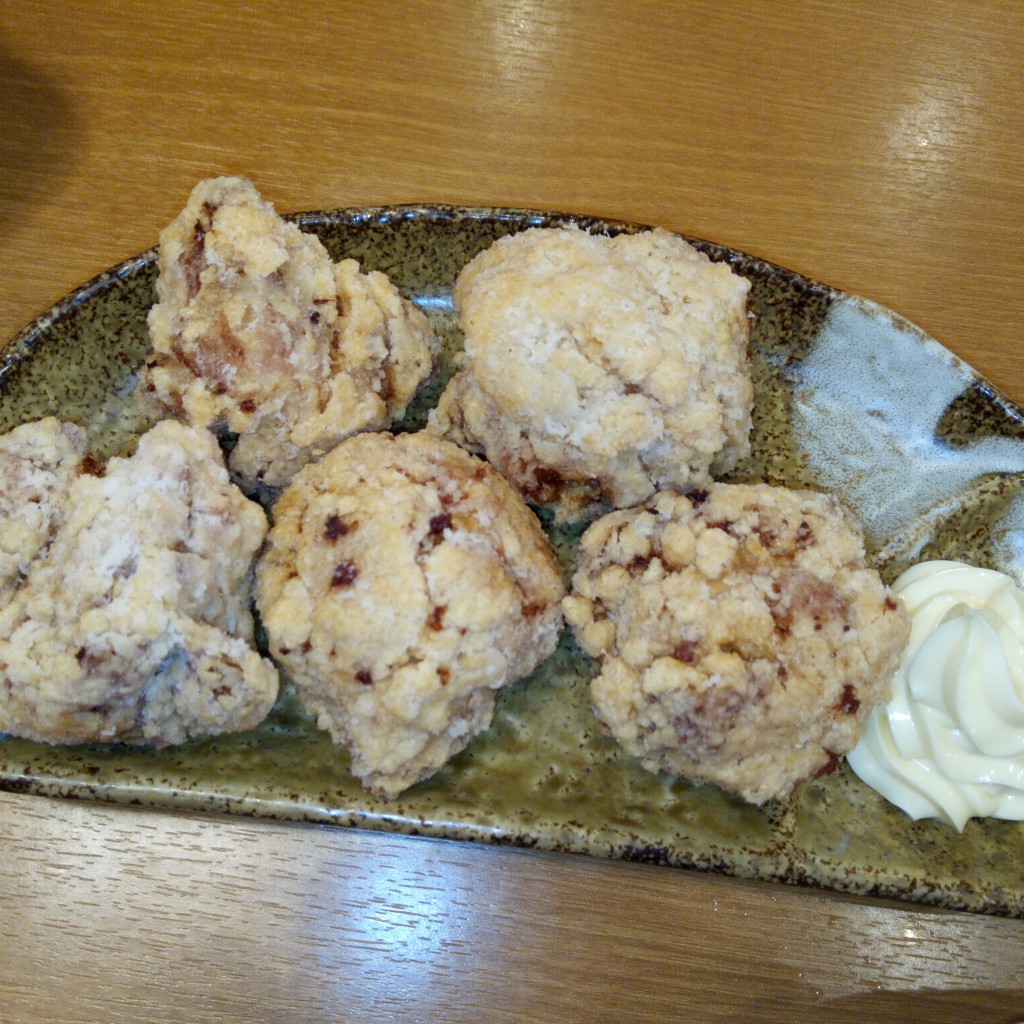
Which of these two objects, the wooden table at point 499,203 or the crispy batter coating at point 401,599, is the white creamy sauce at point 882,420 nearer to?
the wooden table at point 499,203

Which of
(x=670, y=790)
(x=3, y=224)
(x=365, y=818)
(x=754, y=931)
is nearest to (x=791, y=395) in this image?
(x=670, y=790)

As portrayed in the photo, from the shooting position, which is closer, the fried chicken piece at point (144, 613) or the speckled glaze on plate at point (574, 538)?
the fried chicken piece at point (144, 613)

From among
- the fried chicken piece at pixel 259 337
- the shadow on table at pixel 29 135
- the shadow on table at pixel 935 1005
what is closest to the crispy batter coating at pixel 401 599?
the fried chicken piece at pixel 259 337

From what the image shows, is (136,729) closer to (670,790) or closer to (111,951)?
(111,951)

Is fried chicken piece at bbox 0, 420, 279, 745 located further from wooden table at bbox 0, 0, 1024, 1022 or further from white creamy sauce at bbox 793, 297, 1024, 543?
white creamy sauce at bbox 793, 297, 1024, 543

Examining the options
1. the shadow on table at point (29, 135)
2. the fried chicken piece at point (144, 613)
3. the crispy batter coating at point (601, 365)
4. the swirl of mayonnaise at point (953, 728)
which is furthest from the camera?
the shadow on table at point (29, 135)

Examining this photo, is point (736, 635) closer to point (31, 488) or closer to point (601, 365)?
point (601, 365)

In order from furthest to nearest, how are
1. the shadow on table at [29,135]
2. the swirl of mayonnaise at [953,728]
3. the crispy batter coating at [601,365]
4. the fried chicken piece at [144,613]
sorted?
the shadow on table at [29,135], the swirl of mayonnaise at [953,728], the crispy batter coating at [601,365], the fried chicken piece at [144,613]
